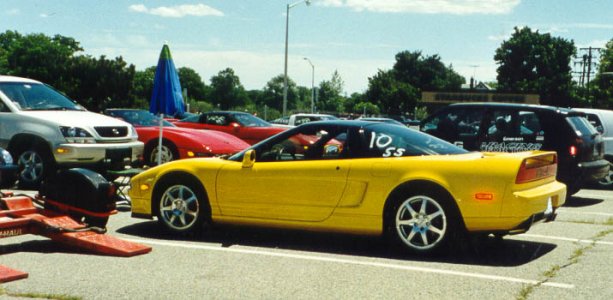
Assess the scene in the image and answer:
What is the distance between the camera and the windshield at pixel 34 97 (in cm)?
1191

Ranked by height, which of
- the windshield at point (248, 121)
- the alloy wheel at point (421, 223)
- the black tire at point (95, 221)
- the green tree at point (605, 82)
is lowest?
the black tire at point (95, 221)

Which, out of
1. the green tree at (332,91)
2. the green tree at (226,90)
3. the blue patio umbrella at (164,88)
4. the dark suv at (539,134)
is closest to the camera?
the blue patio umbrella at (164,88)

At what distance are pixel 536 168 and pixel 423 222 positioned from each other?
1190 mm

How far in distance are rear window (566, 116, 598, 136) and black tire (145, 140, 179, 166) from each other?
22.8 feet

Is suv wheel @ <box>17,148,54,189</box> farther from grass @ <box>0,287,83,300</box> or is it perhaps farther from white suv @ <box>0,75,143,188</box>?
grass @ <box>0,287,83,300</box>

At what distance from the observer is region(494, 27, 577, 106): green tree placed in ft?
263

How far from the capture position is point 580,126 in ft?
37.3

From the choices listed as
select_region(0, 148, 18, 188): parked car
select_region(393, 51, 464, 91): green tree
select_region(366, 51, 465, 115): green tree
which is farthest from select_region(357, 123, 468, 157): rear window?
select_region(393, 51, 464, 91): green tree

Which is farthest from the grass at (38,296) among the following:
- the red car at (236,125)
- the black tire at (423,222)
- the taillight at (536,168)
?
the red car at (236,125)

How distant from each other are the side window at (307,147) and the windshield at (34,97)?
20.0 feet

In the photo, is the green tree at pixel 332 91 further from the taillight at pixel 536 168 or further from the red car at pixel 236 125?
the taillight at pixel 536 168

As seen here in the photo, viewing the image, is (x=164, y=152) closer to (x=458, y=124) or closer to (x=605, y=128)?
(x=458, y=124)

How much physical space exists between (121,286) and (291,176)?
2238 mm

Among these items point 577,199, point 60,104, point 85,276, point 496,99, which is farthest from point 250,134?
point 496,99
